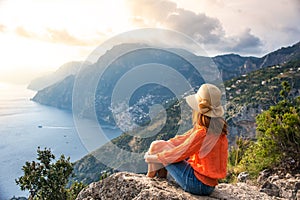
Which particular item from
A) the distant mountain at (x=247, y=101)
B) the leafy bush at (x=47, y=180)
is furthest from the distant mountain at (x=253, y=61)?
the leafy bush at (x=47, y=180)

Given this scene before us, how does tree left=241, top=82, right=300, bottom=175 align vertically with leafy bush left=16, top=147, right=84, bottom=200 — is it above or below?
above

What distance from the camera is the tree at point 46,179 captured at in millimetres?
9552

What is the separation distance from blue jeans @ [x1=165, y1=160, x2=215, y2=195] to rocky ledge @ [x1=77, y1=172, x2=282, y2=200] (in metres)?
0.06

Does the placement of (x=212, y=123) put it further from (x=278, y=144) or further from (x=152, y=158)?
(x=278, y=144)

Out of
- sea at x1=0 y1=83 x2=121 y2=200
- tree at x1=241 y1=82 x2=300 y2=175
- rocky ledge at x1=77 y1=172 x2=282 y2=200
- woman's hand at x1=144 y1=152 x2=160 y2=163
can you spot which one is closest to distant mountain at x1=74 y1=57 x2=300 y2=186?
sea at x1=0 y1=83 x2=121 y2=200

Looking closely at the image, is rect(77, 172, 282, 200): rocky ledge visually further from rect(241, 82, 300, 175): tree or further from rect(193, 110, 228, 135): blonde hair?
rect(241, 82, 300, 175): tree

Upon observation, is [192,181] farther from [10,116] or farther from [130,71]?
[10,116]

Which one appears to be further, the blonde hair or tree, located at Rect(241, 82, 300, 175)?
tree, located at Rect(241, 82, 300, 175)

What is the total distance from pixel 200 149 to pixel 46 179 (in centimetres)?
837

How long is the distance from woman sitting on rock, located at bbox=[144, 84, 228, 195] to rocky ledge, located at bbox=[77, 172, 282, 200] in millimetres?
141

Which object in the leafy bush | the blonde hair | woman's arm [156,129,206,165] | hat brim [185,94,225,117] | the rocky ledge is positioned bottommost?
the leafy bush

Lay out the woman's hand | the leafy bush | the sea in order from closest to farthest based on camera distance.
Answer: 1. the woman's hand
2. the leafy bush
3. the sea

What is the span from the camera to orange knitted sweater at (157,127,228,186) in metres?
2.87

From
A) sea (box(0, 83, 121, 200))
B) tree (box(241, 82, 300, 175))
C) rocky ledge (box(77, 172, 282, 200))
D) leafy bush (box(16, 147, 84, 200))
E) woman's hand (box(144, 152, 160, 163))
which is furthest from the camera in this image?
A: sea (box(0, 83, 121, 200))
